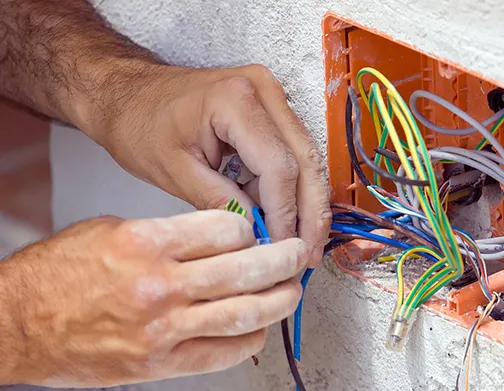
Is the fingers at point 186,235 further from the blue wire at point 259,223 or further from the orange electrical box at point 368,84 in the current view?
the orange electrical box at point 368,84

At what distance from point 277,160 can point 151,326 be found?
10.0 inches

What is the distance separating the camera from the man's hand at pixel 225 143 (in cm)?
84

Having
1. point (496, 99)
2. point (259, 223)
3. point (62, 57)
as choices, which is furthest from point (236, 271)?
point (62, 57)

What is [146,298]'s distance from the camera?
69 cm

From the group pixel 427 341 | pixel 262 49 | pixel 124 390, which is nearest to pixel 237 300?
pixel 427 341

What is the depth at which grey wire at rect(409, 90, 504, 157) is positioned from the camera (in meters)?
0.75

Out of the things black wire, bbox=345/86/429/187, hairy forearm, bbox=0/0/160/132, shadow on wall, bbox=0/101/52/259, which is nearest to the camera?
black wire, bbox=345/86/429/187

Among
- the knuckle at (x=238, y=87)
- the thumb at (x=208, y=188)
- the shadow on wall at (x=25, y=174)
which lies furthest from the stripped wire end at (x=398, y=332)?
the shadow on wall at (x=25, y=174)

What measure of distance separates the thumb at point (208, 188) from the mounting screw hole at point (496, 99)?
1.01 feet

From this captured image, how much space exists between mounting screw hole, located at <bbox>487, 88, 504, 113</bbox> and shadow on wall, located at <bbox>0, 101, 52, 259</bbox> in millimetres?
879

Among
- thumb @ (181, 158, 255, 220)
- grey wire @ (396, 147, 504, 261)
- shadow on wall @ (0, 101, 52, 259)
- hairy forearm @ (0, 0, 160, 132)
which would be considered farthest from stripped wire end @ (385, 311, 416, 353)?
shadow on wall @ (0, 101, 52, 259)

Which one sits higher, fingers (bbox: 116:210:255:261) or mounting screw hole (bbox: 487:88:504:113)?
mounting screw hole (bbox: 487:88:504:113)

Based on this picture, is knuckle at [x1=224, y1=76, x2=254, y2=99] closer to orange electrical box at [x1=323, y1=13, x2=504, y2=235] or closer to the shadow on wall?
orange electrical box at [x1=323, y1=13, x2=504, y2=235]

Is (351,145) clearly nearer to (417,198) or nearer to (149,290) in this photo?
(417,198)
